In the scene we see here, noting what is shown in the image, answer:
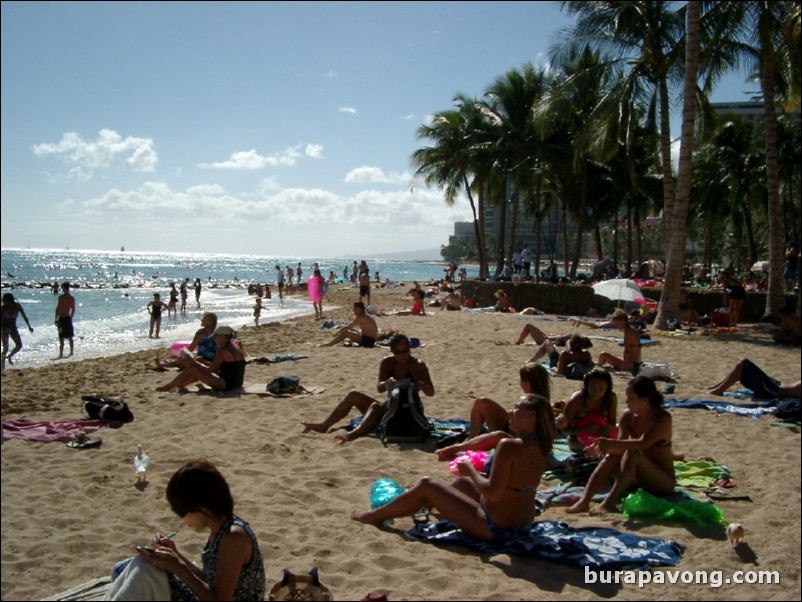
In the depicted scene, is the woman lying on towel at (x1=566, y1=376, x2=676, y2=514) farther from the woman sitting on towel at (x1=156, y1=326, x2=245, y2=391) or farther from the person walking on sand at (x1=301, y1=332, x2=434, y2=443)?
the woman sitting on towel at (x1=156, y1=326, x2=245, y2=391)

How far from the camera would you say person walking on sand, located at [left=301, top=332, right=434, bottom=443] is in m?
6.00

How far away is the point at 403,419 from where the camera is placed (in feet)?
19.3

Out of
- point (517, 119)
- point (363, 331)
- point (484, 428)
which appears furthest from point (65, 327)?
point (517, 119)

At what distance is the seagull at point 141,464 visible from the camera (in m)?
4.68

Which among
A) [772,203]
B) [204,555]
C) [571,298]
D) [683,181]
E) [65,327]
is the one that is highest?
[683,181]

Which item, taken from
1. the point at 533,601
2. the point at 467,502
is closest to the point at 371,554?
the point at 467,502

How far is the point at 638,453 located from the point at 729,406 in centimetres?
328

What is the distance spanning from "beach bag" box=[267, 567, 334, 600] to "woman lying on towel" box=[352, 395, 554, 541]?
118cm

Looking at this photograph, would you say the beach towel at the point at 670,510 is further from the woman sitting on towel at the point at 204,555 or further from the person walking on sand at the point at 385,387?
the woman sitting on towel at the point at 204,555

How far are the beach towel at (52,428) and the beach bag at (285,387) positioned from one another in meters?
1.98

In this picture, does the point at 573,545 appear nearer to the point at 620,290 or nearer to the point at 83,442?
the point at 83,442

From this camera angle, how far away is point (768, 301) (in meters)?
14.2

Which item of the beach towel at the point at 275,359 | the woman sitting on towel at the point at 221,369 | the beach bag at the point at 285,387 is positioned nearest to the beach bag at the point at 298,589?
the beach bag at the point at 285,387

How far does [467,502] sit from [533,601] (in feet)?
2.63
